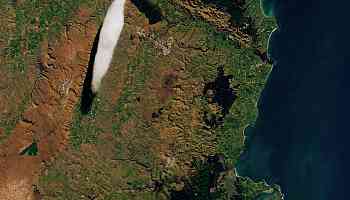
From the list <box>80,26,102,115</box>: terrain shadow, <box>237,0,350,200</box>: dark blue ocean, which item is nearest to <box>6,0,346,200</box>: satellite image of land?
<box>80,26,102,115</box>: terrain shadow

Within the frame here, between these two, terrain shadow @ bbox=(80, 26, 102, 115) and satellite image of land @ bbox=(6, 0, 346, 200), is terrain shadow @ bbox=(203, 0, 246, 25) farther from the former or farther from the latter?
terrain shadow @ bbox=(80, 26, 102, 115)

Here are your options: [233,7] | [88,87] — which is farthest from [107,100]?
[233,7]

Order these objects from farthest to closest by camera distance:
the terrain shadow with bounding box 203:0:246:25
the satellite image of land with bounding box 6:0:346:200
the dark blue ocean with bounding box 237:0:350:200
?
the dark blue ocean with bounding box 237:0:350:200, the terrain shadow with bounding box 203:0:246:25, the satellite image of land with bounding box 6:0:346:200

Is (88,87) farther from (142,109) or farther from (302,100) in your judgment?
(302,100)

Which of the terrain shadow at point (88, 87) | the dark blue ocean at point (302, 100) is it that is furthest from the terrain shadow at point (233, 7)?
the terrain shadow at point (88, 87)

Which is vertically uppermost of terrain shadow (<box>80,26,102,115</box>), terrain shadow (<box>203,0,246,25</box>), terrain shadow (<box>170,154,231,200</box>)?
terrain shadow (<box>203,0,246,25</box>)

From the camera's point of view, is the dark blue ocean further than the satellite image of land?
Yes
